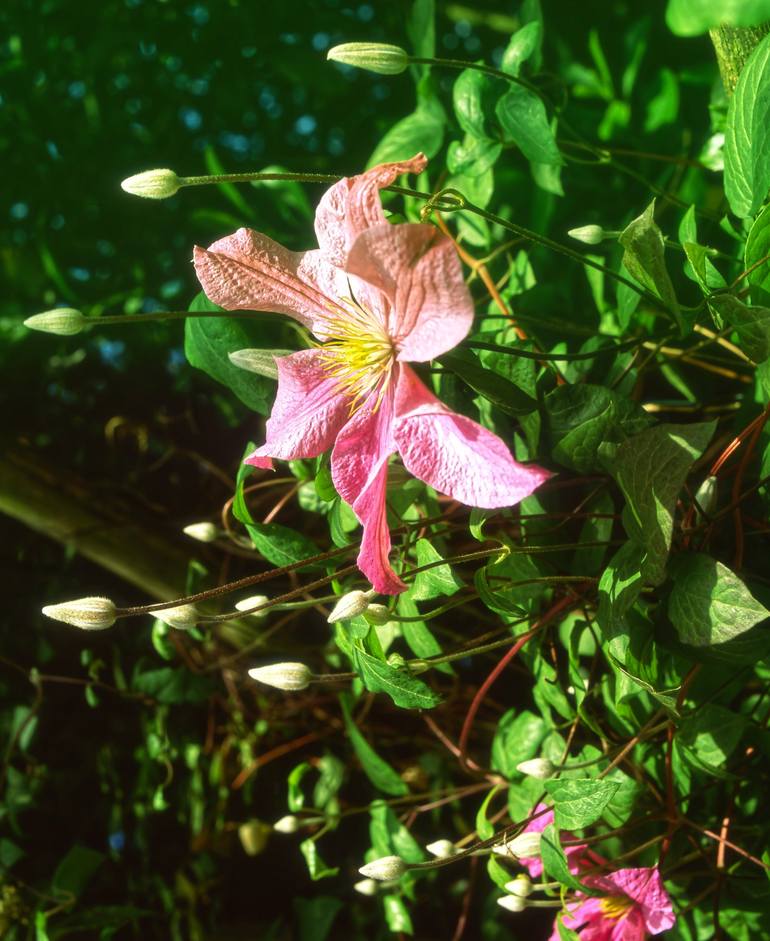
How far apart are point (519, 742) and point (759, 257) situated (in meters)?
0.38

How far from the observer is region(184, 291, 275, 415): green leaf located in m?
0.56

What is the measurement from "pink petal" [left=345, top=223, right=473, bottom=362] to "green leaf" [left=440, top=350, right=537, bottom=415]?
35mm

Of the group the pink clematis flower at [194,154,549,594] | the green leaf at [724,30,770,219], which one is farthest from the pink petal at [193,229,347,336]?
the green leaf at [724,30,770,219]

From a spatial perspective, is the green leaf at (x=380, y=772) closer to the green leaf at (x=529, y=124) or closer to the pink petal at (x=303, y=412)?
the pink petal at (x=303, y=412)

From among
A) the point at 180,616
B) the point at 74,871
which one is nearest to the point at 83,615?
the point at 180,616

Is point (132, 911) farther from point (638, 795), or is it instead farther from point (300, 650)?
point (638, 795)

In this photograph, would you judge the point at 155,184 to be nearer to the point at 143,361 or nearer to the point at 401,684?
the point at 401,684

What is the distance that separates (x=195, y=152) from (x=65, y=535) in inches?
18.6

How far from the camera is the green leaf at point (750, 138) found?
434 millimetres

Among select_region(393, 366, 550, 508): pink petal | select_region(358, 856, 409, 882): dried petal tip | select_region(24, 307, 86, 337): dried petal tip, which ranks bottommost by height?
select_region(358, 856, 409, 882): dried petal tip

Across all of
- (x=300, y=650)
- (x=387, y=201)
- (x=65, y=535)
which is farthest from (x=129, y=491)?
(x=387, y=201)

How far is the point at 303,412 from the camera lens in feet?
1.56

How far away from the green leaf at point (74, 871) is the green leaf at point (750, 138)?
78 centimetres

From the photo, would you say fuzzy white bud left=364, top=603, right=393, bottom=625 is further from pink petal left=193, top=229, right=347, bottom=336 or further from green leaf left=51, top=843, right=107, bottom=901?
green leaf left=51, top=843, right=107, bottom=901
